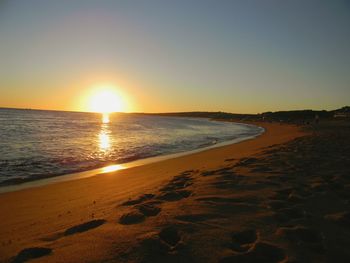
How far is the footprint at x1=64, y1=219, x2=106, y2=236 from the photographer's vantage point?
A: 4.59m

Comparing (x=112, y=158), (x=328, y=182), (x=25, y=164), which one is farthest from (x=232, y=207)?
(x=112, y=158)

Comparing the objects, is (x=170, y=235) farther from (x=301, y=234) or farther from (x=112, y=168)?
(x=112, y=168)

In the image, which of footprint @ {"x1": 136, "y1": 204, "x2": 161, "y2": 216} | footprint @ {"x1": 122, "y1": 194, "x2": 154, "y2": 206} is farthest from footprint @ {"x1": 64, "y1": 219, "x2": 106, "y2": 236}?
footprint @ {"x1": 122, "y1": 194, "x2": 154, "y2": 206}

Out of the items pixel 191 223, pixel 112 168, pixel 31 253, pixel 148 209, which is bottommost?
pixel 112 168

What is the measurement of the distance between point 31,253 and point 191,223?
2072 millimetres

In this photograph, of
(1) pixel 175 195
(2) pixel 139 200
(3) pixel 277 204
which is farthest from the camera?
(1) pixel 175 195

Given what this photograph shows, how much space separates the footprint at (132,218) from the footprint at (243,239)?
4.93ft

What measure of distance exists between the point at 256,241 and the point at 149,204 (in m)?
2.39

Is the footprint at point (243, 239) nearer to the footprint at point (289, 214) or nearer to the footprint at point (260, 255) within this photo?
the footprint at point (260, 255)

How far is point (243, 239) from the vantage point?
399 cm

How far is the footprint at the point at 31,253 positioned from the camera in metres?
3.76

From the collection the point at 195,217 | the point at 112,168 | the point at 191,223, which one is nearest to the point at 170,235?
the point at 191,223

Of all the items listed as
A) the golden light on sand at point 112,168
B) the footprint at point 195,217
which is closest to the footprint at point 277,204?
the footprint at point 195,217

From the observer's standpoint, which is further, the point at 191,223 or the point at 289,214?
the point at 289,214
